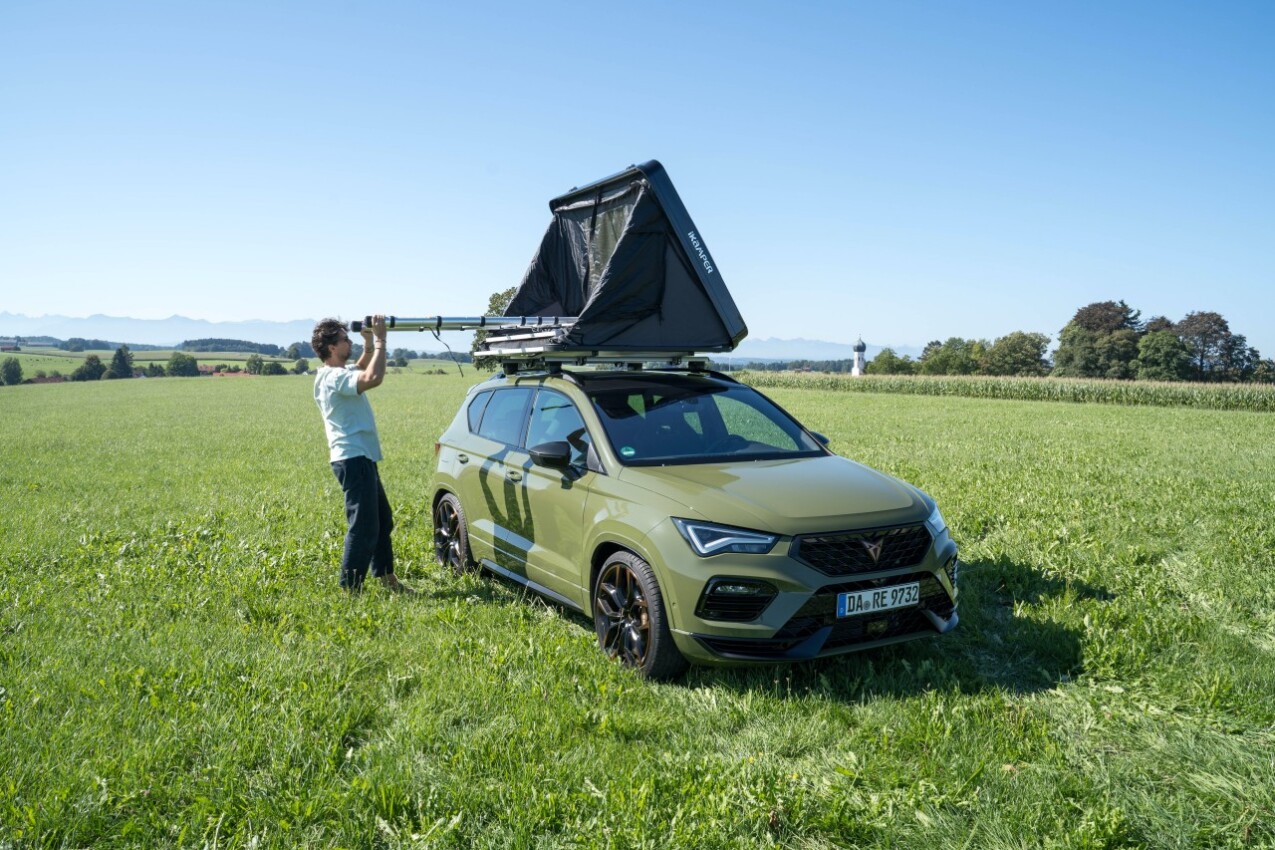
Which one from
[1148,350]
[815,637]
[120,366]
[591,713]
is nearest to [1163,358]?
[1148,350]

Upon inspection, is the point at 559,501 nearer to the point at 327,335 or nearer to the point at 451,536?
the point at 451,536

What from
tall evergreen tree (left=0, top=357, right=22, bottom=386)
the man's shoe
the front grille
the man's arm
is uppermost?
the man's arm

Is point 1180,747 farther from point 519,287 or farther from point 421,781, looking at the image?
point 519,287

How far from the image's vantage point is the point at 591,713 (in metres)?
4.26

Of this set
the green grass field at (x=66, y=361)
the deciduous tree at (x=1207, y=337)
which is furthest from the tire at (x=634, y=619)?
the deciduous tree at (x=1207, y=337)

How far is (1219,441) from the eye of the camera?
1938 centimetres

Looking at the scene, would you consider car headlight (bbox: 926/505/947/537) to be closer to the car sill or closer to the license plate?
the license plate

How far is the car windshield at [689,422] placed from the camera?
5590 mm

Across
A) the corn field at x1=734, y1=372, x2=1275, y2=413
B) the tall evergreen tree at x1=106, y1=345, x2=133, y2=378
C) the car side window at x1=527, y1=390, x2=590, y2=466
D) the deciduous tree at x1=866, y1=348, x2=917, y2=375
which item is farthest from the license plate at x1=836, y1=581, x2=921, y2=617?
the deciduous tree at x1=866, y1=348, x2=917, y2=375

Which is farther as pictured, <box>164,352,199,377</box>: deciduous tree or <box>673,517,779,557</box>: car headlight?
<box>164,352,199,377</box>: deciduous tree

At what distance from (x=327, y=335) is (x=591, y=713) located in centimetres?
384

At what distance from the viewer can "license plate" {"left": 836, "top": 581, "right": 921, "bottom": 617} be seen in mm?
4500

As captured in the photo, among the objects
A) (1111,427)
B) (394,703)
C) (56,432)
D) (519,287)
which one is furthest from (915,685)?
(56,432)

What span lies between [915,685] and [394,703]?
2824 millimetres
